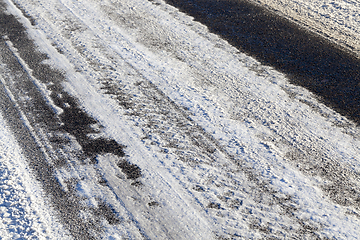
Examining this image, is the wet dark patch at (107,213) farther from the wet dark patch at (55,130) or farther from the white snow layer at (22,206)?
the white snow layer at (22,206)

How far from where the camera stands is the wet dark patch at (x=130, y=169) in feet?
14.6

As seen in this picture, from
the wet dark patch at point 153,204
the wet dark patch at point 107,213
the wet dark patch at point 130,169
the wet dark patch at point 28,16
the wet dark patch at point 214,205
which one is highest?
the wet dark patch at point 28,16

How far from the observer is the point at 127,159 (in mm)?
4680

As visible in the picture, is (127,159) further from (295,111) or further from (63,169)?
(295,111)

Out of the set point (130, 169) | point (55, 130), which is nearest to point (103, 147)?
point (130, 169)

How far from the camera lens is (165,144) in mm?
4918

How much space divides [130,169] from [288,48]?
4.07 meters

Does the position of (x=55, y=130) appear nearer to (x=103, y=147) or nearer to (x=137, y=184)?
(x=103, y=147)

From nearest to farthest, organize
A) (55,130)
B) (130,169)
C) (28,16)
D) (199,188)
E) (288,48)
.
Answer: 1. (199,188)
2. (130,169)
3. (55,130)
4. (288,48)
5. (28,16)

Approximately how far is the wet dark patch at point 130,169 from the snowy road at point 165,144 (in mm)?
18

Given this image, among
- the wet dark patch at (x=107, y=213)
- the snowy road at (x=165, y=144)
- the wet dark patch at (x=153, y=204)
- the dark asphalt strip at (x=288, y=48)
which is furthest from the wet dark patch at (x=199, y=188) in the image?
→ the dark asphalt strip at (x=288, y=48)

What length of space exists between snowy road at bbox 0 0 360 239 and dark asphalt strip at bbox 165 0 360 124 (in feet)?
0.34

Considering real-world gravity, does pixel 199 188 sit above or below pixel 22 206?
above

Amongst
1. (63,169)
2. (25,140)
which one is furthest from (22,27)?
(63,169)
